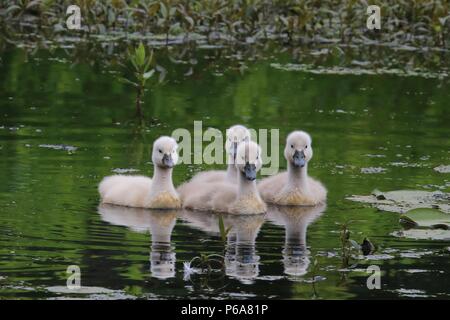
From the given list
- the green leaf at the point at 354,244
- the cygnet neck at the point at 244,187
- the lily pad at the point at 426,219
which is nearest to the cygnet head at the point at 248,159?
the cygnet neck at the point at 244,187

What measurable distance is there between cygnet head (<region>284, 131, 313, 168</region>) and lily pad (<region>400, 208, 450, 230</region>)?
1238 mm

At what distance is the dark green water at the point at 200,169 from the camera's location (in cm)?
889

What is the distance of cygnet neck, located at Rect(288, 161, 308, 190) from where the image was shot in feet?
39.1

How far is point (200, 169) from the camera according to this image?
514 inches

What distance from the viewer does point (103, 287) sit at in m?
8.55

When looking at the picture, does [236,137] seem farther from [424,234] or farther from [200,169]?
[424,234]

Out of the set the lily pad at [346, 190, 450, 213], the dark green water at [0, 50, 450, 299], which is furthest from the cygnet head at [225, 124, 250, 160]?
the lily pad at [346, 190, 450, 213]

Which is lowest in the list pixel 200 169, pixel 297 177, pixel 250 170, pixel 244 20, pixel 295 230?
pixel 295 230

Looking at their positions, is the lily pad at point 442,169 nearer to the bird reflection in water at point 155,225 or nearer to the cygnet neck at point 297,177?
the cygnet neck at point 297,177

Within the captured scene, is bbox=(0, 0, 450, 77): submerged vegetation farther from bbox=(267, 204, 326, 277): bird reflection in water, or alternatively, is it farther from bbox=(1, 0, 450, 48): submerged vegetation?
bbox=(267, 204, 326, 277): bird reflection in water

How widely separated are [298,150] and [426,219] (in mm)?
1476

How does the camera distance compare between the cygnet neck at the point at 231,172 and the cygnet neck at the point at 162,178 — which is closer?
the cygnet neck at the point at 162,178

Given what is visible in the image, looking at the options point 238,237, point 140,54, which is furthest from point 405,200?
point 140,54

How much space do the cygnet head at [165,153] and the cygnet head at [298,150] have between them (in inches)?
40.3
